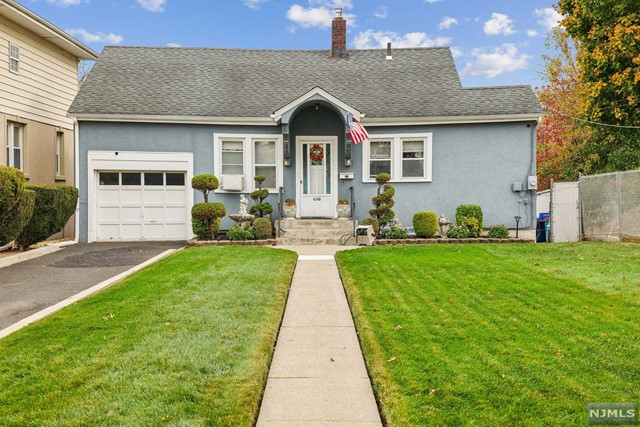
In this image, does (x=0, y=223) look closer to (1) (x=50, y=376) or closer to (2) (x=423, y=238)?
(1) (x=50, y=376)

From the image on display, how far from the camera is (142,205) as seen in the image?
15.1 meters

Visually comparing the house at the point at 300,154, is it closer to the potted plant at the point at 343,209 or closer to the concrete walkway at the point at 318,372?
the potted plant at the point at 343,209

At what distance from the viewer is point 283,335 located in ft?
16.9

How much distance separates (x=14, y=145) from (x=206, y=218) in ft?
21.3

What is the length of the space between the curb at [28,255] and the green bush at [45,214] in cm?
31

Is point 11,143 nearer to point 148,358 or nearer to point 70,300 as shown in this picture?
point 70,300

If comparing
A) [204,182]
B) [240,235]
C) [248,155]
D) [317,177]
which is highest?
[248,155]

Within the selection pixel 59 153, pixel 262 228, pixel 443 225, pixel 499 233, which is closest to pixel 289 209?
pixel 262 228

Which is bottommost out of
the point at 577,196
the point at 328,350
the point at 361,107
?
the point at 328,350

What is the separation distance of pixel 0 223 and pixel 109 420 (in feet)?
29.0

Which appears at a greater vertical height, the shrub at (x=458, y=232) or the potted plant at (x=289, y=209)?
the potted plant at (x=289, y=209)

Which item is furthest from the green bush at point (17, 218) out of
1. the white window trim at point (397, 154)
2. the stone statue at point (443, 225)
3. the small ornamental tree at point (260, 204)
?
the stone statue at point (443, 225)

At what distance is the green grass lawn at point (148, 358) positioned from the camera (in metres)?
3.29

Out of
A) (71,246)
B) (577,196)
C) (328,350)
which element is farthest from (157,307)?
(577,196)
